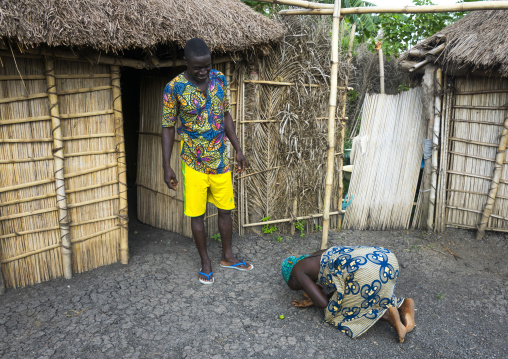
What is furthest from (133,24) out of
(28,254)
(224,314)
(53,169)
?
(224,314)

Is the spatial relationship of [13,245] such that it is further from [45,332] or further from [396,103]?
[396,103]

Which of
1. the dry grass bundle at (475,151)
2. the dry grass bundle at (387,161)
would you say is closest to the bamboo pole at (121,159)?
the dry grass bundle at (387,161)

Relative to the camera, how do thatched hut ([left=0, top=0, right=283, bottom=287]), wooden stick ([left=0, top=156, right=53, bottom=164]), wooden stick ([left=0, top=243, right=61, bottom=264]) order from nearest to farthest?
1. thatched hut ([left=0, top=0, right=283, bottom=287])
2. wooden stick ([left=0, top=156, right=53, bottom=164])
3. wooden stick ([left=0, top=243, right=61, bottom=264])

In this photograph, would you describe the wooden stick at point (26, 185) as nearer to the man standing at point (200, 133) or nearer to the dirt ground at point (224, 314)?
the dirt ground at point (224, 314)

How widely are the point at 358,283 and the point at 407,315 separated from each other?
1.93 ft

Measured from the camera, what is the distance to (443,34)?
4527mm

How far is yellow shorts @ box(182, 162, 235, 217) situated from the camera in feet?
11.3

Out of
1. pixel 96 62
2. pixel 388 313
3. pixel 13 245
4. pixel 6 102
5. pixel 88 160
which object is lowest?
pixel 388 313

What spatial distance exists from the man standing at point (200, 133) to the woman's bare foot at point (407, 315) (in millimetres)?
1623

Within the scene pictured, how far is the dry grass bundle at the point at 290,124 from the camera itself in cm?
441

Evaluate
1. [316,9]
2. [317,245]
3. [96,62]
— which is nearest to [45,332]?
[96,62]

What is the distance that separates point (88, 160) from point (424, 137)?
12.4ft

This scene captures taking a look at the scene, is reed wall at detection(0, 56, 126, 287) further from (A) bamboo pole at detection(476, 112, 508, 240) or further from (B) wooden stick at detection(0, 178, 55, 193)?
(A) bamboo pole at detection(476, 112, 508, 240)

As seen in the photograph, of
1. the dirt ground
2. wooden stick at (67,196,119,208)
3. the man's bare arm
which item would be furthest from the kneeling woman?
wooden stick at (67,196,119,208)
